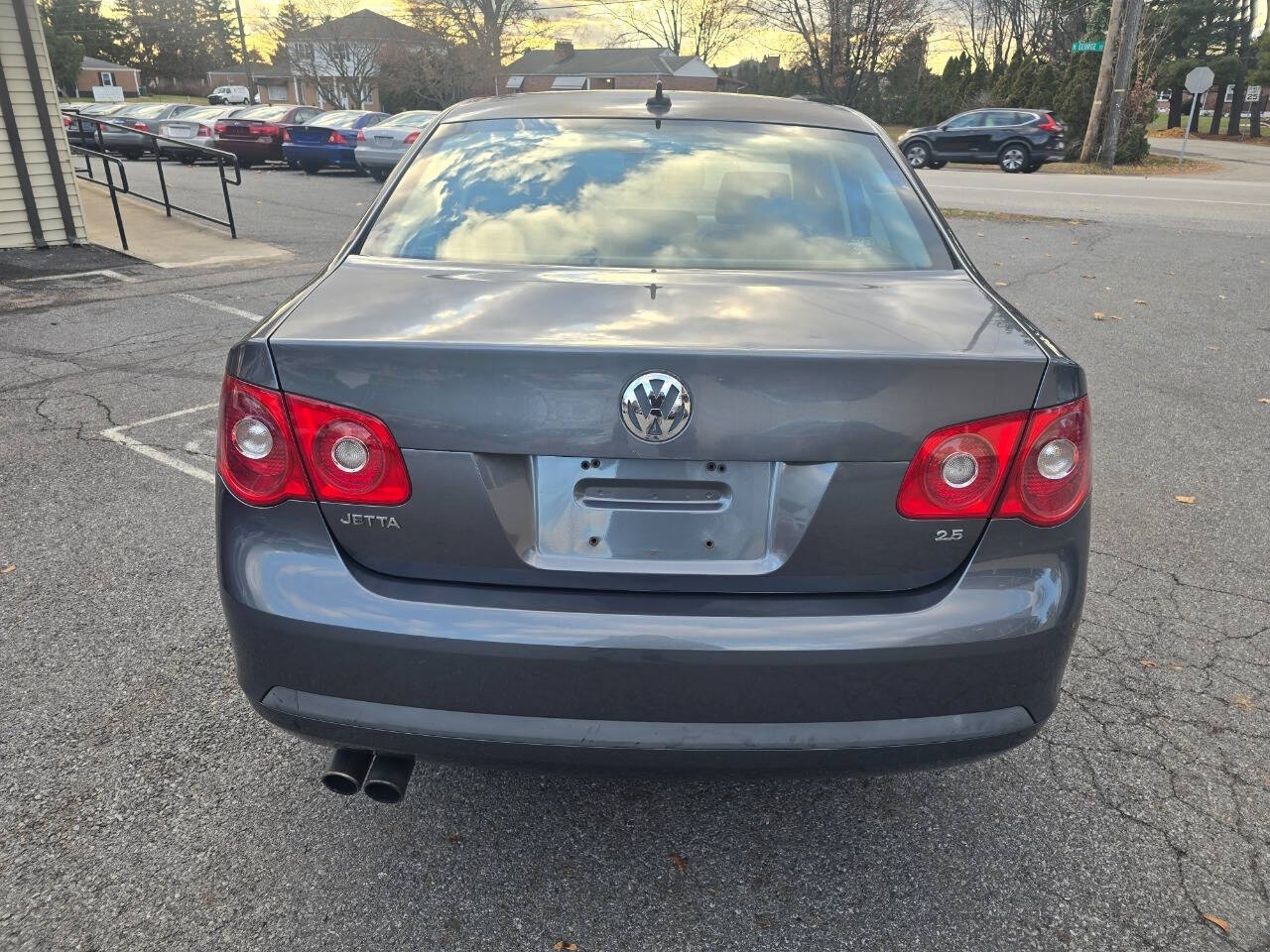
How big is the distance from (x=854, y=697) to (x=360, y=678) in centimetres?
96

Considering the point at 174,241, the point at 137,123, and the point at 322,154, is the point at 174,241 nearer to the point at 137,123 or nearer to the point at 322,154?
the point at 322,154

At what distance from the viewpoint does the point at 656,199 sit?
278cm

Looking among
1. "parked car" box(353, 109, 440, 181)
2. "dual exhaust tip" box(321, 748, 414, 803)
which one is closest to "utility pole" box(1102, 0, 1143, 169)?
"parked car" box(353, 109, 440, 181)

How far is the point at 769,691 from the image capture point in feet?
6.01

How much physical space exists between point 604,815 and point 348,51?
206 feet

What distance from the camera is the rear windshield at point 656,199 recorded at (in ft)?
8.47

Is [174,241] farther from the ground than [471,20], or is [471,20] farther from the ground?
[471,20]

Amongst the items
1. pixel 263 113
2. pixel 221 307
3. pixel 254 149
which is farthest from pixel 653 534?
pixel 263 113

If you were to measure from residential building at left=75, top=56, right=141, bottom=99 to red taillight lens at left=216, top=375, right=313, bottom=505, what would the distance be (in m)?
100

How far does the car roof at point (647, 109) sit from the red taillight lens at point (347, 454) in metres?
1.67

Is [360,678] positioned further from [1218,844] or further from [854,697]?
[1218,844]

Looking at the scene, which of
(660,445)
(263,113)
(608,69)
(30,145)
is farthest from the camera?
(608,69)

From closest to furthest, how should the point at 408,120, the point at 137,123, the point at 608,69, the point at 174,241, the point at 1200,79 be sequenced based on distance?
the point at 174,241 < the point at 408,120 < the point at 137,123 < the point at 1200,79 < the point at 608,69

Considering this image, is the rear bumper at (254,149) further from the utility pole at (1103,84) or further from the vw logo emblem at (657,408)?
the vw logo emblem at (657,408)
